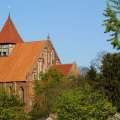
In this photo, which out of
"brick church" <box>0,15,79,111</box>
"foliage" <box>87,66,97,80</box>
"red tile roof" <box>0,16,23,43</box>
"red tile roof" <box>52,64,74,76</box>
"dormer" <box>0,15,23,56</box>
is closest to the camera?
"foliage" <box>87,66,97,80</box>

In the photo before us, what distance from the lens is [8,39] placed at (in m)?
75.2

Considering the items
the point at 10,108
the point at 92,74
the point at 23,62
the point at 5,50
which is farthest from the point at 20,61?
the point at 10,108

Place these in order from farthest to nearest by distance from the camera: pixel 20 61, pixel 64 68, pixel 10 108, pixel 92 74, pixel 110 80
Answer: pixel 20 61 → pixel 64 68 → pixel 92 74 → pixel 110 80 → pixel 10 108

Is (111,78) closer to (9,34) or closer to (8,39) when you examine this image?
(8,39)

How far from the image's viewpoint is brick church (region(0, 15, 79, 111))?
68.4 m

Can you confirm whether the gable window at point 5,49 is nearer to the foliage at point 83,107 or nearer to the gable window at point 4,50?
the gable window at point 4,50

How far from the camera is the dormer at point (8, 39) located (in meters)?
74.6

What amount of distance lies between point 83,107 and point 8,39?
1532 inches

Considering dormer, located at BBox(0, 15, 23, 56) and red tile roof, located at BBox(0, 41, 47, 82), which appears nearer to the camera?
Result: red tile roof, located at BBox(0, 41, 47, 82)

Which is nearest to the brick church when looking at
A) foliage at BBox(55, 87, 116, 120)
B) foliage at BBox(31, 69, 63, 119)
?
foliage at BBox(31, 69, 63, 119)

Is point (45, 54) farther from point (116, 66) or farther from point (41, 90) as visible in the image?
point (116, 66)

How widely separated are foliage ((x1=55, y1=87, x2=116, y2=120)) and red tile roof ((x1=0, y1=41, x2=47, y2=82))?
29561 mm

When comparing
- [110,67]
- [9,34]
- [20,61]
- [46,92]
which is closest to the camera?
[110,67]

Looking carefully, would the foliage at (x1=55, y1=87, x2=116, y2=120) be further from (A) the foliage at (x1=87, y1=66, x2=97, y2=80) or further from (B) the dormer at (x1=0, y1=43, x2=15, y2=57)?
(B) the dormer at (x1=0, y1=43, x2=15, y2=57)
